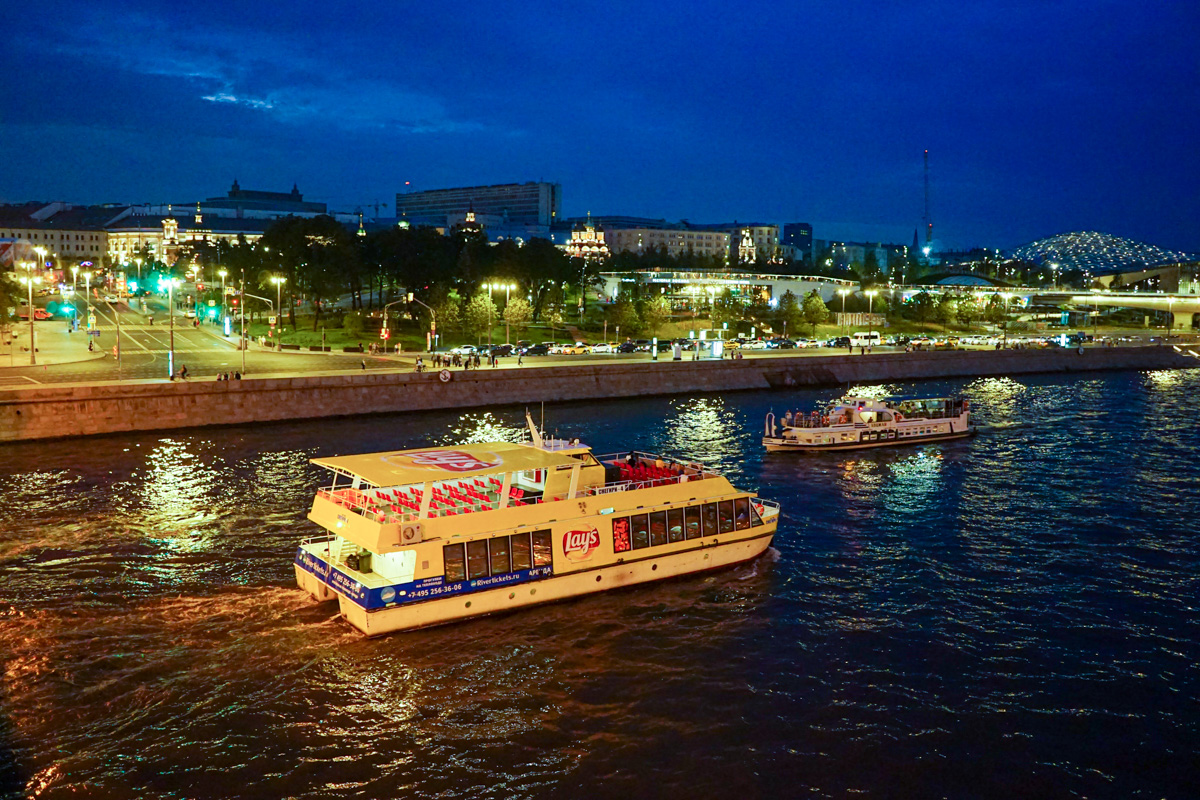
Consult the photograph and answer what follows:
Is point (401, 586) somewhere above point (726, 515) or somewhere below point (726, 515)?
below

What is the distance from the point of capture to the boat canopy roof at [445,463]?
25.2 metres

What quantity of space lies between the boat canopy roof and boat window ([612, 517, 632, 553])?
220cm

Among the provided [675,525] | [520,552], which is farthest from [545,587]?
[675,525]

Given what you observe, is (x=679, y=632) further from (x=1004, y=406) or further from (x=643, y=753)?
(x=1004, y=406)

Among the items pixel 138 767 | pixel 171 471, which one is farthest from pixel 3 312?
pixel 138 767

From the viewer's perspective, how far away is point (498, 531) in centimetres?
2500

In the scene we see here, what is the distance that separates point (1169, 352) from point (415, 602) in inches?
4520

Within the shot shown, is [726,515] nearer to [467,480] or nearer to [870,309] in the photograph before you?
[467,480]

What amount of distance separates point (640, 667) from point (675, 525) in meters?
6.59

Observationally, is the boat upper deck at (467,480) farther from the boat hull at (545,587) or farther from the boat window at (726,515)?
the boat hull at (545,587)

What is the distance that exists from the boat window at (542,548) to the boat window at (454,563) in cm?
212

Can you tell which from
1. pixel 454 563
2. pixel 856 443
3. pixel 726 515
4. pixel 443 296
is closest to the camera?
pixel 454 563

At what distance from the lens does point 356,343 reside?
92.2 metres

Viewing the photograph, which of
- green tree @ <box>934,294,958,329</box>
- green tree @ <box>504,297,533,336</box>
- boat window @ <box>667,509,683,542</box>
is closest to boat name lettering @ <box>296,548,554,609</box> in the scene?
boat window @ <box>667,509,683,542</box>
